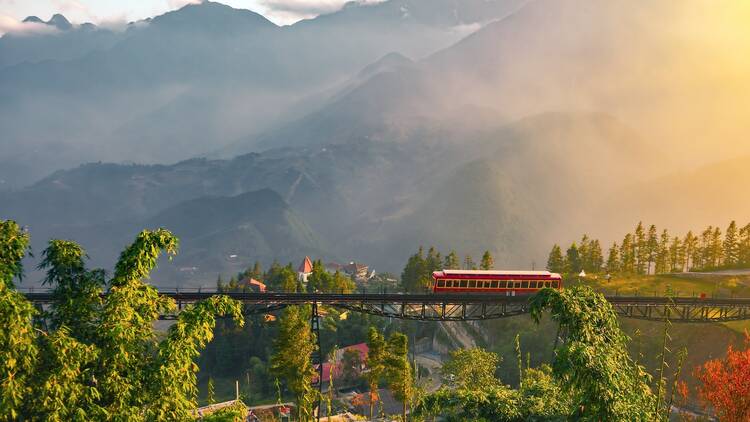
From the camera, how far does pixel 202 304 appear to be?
1845cm

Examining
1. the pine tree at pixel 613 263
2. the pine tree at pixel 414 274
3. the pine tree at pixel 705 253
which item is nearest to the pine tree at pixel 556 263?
the pine tree at pixel 613 263

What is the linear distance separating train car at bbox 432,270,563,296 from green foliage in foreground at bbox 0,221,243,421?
38.3 metres

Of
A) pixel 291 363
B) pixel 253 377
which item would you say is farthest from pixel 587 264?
pixel 291 363

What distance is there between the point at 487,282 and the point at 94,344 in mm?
44111

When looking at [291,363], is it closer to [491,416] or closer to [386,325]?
[491,416]

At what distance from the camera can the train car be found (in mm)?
55406

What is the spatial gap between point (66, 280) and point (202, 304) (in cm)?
496

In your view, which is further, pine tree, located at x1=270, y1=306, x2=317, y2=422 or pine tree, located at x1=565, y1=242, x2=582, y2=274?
pine tree, located at x1=565, y1=242, x2=582, y2=274

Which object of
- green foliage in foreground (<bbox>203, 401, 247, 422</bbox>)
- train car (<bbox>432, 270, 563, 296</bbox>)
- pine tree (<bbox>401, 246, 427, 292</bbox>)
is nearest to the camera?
green foliage in foreground (<bbox>203, 401, 247, 422</bbox>)

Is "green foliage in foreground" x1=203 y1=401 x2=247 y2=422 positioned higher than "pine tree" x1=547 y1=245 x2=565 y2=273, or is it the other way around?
"pine tree" x1=547 y1=245 x2=565 y2=273

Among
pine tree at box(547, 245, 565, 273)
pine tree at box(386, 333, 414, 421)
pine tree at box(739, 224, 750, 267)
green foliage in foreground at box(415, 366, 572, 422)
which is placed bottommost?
pine tree at box(386, 333, 414, 421)

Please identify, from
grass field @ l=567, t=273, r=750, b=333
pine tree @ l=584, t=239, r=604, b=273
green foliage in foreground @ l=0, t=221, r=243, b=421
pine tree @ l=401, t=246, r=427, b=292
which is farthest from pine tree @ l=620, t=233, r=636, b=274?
green foliage in foreground @ l=0, t=221, r=243, b=421

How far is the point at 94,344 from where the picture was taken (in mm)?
16953

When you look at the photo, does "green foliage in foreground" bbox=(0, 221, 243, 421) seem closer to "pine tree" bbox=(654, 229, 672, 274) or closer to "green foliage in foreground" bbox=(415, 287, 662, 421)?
"green foliage in foreground" bbox=(415, 287, 662, 421)
